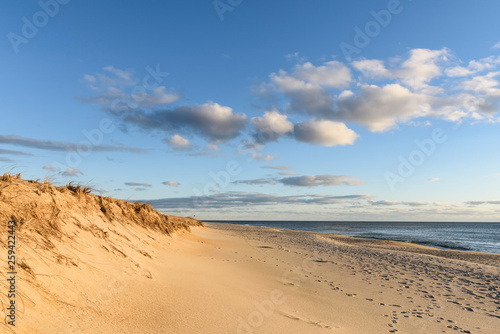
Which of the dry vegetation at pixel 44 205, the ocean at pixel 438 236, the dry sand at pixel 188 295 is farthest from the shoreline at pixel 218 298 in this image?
the ocean at pixel 438 236

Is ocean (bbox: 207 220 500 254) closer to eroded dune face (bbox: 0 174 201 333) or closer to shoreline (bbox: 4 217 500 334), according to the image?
shoreline (bbox: 4 217 500 334)

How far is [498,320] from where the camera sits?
7.47 m

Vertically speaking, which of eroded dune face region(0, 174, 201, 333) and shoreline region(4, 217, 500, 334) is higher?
eroded dune face region(0, 174, 201, 333)

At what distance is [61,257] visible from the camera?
19.3ft

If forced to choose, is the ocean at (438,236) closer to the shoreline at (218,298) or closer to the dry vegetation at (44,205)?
the shoreline at (218,298)

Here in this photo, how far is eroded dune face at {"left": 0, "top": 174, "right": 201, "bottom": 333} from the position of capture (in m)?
4.52

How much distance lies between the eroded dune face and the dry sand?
0.02 meters

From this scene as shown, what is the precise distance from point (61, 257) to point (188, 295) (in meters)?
2.74

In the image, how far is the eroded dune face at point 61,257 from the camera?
4520 mm

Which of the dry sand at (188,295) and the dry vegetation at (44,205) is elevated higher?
the dry vegetation at (44,205)

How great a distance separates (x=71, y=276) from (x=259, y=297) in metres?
4.29

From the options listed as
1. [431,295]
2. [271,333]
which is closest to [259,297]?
[271,333]

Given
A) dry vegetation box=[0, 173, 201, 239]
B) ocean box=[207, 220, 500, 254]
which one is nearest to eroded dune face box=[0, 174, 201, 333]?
dry vegetation box=[0, 173, 201, 239]

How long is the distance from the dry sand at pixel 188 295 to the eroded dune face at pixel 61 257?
0.07 feet
